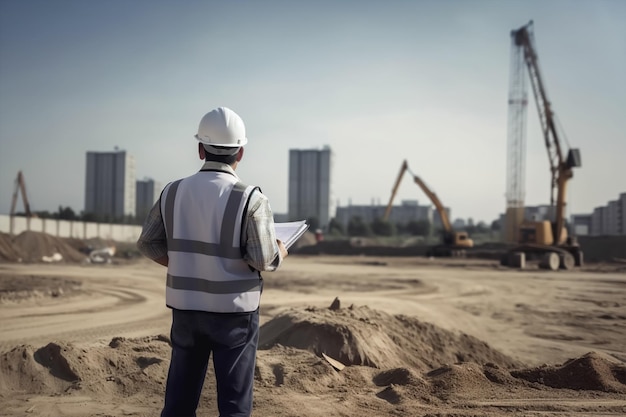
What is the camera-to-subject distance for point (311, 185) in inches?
4181

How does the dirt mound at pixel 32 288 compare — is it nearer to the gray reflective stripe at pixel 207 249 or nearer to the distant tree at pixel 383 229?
the gray reflective stripe at pixel 207 249

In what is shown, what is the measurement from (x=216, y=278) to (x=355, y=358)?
15.0 feet

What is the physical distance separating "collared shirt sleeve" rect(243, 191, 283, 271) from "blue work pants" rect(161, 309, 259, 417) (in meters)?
0.27

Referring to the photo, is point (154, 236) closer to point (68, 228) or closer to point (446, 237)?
point (446, 237)

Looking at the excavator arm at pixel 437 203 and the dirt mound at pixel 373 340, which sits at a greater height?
the excavator arm at pixel 437 203

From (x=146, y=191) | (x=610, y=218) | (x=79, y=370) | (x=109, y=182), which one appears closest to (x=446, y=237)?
(x=610, y=218)

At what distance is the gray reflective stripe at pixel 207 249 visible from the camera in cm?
261

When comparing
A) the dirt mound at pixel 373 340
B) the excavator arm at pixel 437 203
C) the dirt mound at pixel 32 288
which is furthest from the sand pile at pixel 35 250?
the dirt mound at pixel 373 340

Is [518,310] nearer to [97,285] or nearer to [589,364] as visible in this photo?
[589,364]

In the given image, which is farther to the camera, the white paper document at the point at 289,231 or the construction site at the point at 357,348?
the construction site at the point at 357,348

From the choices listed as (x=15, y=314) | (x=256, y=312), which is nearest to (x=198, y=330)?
(x=256, y=312)

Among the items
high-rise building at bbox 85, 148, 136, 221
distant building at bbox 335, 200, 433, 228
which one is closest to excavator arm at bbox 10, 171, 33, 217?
high-rise building at bbox 85, 148, 136, 221

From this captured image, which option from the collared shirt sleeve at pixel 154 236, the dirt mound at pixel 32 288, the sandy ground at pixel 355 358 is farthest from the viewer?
the dirt mound at pixel 32 288

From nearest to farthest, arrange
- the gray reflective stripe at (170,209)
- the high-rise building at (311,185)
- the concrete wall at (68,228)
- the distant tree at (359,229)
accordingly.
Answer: the gray reflective stripe at (170,209)
the concrete wall at (68,228)
the distant tree at (359,229)
the high-rise building at (311,185)
